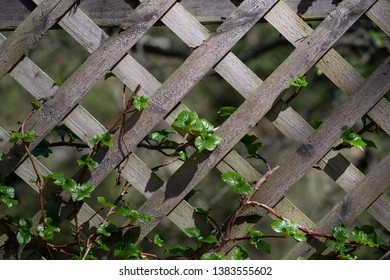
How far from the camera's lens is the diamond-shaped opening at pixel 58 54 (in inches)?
159

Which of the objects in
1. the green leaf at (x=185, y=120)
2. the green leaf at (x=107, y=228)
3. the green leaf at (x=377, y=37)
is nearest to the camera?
the green leaf at (x=185, y=120)

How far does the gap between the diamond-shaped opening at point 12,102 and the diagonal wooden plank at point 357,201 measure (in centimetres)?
229

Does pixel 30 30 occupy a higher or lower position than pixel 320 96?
lower

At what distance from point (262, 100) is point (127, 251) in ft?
2.11

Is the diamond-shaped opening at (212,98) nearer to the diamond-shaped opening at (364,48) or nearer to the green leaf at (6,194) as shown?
the diamond-shaped opening at (364,48)

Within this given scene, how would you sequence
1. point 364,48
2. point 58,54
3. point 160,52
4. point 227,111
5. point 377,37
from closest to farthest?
point 227,111 < point 377,37 < point 364,48 < point 160,52 < point 58,54

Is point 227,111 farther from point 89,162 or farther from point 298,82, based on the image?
point 89,162

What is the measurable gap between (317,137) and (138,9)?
0.69m

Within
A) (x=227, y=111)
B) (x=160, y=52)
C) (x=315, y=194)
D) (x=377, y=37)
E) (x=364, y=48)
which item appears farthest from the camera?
(x=315, y=194)

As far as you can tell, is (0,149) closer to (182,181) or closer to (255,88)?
(182,181)

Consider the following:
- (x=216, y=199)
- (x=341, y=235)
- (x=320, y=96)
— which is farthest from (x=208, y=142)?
(x=216, y=199)

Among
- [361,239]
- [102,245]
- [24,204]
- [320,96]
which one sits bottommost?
[24,204]

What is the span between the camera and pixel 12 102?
414 centimetres

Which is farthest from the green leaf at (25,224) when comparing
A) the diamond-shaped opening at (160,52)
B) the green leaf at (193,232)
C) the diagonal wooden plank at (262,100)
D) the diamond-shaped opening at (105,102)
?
the diamond-shaped opening at (105,102)
